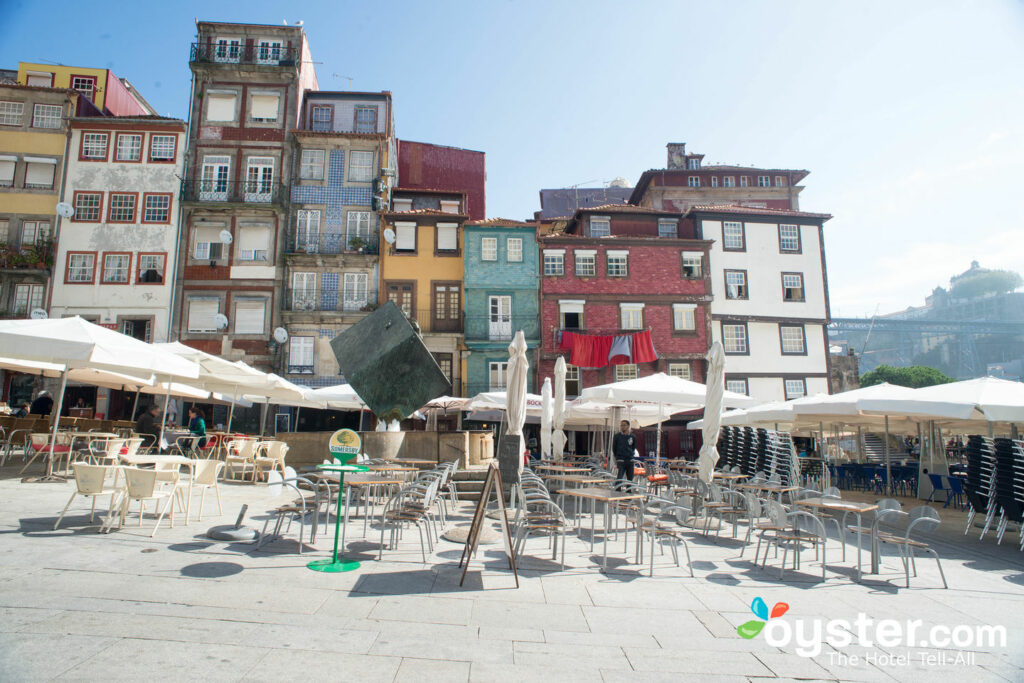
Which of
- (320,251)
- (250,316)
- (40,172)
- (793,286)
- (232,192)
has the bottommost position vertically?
(250,316)

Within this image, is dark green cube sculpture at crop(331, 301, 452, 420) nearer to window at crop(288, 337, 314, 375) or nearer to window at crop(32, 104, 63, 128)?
window at crop(288, 337, 314, 375)

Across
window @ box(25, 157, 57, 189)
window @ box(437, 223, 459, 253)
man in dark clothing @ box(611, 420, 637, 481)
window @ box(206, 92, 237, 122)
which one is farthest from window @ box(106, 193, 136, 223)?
man in dark clothing @ box(611, 420, 637, 481)

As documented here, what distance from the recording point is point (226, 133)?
1111 inches

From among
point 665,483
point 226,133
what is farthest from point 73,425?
point 226,133

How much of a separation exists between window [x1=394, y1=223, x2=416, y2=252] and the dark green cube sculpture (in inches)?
846

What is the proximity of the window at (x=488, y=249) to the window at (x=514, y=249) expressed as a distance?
1.89ft

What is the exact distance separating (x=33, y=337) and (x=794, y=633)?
10983mm

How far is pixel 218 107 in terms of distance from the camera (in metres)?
28.4

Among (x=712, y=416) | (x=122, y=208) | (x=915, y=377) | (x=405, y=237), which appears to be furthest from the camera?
(x=915, y=377)

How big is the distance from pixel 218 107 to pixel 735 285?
89.7 ft

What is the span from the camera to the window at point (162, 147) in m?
27.6

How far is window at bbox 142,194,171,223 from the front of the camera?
2714cm

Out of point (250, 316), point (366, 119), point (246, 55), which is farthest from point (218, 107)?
point (250, 316)

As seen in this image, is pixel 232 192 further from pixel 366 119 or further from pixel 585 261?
pixel 585 261
